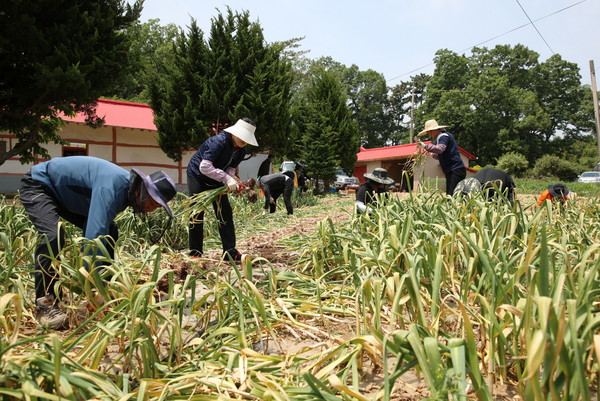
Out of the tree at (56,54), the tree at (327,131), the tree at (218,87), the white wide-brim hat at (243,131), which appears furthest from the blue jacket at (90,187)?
the tree at (327,131)

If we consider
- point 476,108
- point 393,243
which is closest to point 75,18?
point 393,243

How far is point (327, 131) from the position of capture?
16.6 metres

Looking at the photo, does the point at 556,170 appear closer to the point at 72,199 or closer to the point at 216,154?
the point at 216,154

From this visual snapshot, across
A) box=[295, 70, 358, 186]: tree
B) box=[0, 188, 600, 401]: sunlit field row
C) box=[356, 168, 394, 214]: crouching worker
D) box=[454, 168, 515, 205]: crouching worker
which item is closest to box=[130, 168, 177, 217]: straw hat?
box=[0, 188, 600, 401]: sunlit field row

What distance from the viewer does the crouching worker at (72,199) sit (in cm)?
A: 215

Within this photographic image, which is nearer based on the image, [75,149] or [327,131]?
[75,149]

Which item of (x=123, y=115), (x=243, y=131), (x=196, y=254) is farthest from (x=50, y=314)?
(x=123, y=115)

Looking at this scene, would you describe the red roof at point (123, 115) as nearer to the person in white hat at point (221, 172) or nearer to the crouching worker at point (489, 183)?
the person in white hat at point (221, 172)

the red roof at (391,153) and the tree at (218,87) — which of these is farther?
the red roof at (391,153)

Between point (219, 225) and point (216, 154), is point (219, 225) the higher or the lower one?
the lower one

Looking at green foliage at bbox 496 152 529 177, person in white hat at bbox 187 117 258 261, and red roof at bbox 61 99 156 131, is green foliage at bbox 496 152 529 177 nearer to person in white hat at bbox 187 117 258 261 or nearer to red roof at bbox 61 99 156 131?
red roof at bbox 61 99 156 131

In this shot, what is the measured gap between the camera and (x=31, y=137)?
29.2 feet

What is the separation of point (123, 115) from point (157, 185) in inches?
524

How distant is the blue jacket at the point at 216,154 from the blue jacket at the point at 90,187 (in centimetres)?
132
